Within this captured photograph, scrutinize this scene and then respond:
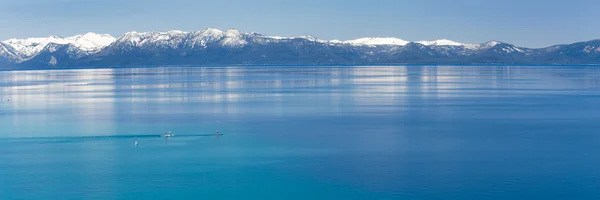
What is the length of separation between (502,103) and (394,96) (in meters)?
12.1

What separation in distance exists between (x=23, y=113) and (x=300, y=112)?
61.0 ft

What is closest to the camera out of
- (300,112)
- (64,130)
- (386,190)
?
(386,190)

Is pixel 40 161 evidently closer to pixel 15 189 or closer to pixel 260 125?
pixel 15 189

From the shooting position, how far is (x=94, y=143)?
32.8 meters

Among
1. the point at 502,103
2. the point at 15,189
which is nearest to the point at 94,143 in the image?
the point at 15,189

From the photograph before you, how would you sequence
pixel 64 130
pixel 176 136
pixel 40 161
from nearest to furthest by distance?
1. pixel 40 161
2. pixel 176 136
3. pixel 64 130

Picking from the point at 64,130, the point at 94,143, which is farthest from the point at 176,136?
the point at 64,130

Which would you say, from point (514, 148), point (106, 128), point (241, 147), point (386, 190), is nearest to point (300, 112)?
point (106, 128)

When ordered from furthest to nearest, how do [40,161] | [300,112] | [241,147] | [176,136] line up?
[300,112]
[176,136]
[241,147]
[40,161]

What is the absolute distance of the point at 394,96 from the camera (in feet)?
212

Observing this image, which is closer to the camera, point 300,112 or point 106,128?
point 106,128

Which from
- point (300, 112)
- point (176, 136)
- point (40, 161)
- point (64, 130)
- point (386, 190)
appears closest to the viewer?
point (386, 190)

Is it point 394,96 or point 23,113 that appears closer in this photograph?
point 23,113

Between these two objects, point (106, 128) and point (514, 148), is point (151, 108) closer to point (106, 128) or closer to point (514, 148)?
point (106, 128)
